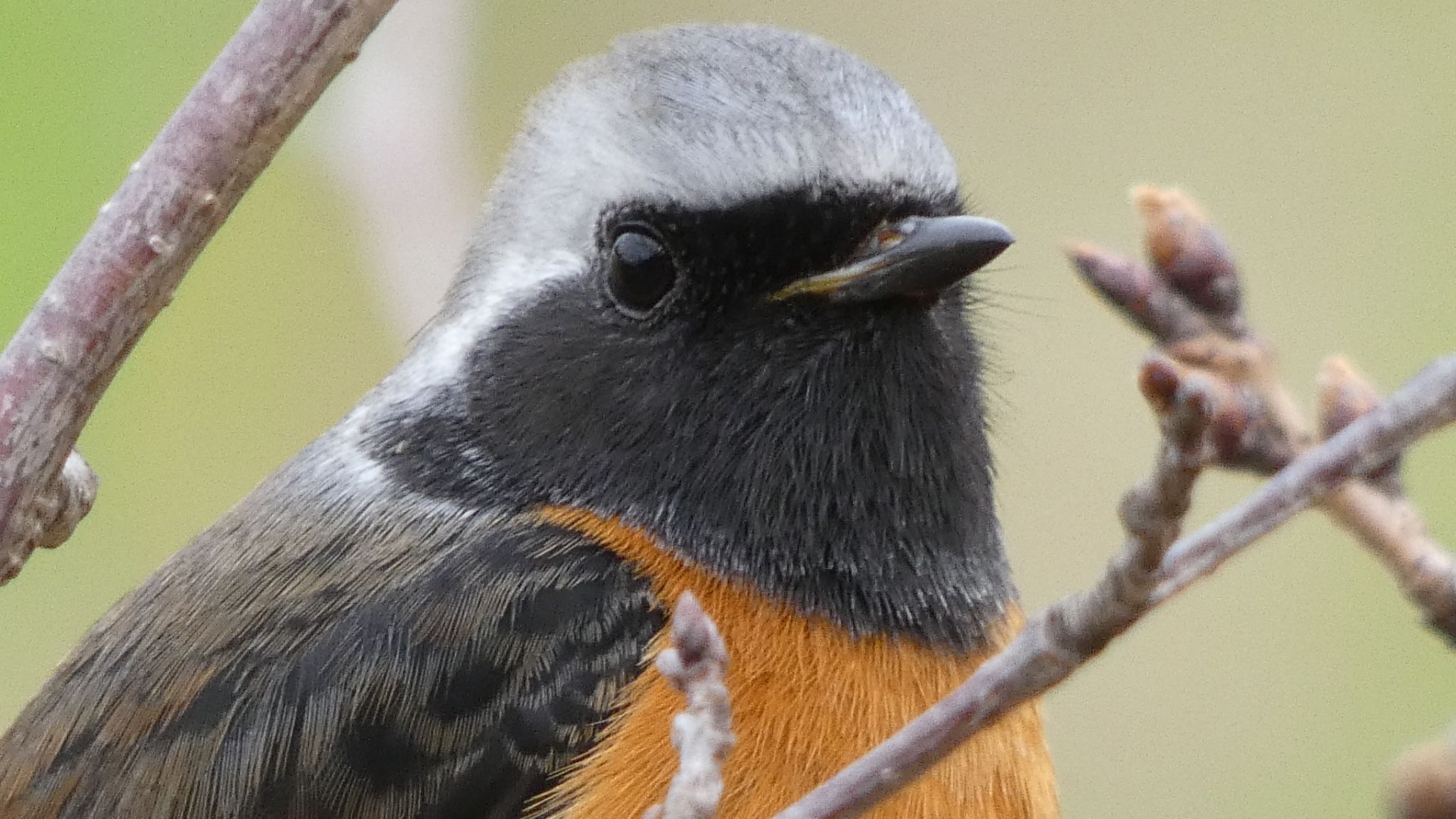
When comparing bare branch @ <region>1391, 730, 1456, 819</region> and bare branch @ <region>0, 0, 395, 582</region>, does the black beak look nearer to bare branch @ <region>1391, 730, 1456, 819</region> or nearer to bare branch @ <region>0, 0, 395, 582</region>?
bare branch @ <region>0, 0, 395, 582</region>

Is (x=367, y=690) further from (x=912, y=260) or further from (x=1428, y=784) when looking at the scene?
(x=1428, y=784)

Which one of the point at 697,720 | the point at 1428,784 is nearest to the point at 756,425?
the point at 697,720

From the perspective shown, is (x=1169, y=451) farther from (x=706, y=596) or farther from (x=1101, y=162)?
(x=1101, y=162)

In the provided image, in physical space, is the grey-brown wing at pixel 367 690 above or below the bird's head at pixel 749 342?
below

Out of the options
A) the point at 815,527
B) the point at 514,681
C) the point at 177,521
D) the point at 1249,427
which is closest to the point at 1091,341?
the point at 177,521

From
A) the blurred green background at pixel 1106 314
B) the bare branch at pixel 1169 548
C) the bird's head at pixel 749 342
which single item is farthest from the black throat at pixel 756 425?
the blurred green background at pixel 1106 314

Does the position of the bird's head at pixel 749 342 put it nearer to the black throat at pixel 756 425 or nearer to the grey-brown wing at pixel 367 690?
the black throat at pixel 756 425

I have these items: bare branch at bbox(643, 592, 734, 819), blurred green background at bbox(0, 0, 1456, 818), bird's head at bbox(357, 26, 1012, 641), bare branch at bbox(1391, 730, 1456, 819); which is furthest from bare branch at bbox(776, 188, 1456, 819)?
blurred green background at bbox(0, 0, 1456, 818)
